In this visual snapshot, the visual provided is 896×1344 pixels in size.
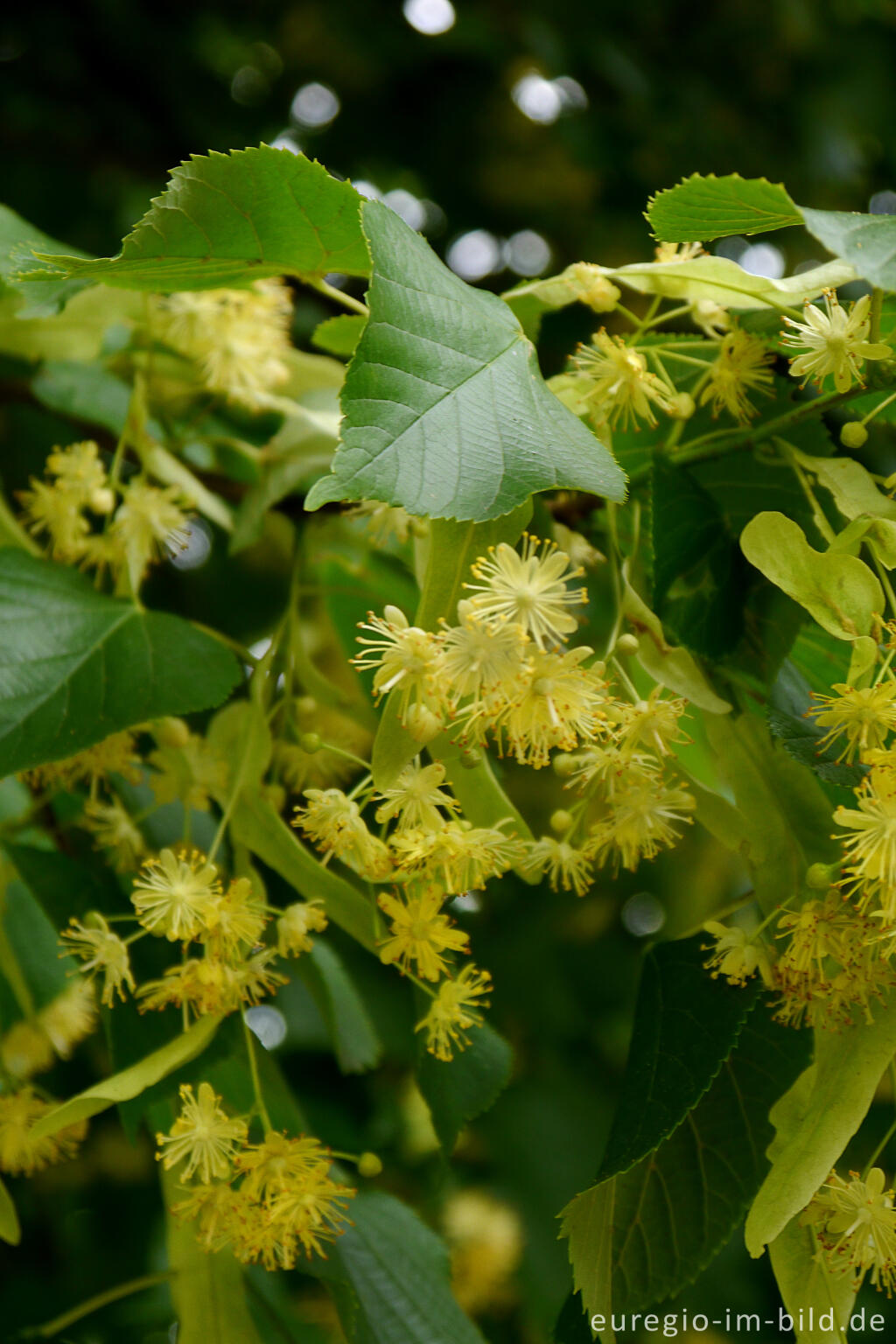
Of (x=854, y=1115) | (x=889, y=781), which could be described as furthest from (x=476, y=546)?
(x=854, y=1115)

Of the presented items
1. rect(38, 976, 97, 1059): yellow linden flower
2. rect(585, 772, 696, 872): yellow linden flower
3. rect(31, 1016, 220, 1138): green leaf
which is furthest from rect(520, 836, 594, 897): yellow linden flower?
rect(38, 976, 97, 1059): yellow linden flower

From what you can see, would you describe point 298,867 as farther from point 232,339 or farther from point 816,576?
point 232,339

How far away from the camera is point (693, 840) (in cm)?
246

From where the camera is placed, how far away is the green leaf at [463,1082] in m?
0.87

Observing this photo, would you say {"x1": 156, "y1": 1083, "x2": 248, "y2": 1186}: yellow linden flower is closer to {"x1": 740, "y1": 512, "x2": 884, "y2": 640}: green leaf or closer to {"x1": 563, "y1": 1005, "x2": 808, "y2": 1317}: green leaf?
{"x1": 563, "y1": 1005, "x2": 808, "y2": 1317}: green leaf

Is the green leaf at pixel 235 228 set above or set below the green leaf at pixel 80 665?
above

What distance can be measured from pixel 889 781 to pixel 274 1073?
1.78ft

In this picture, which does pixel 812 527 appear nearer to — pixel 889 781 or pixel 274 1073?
pixel 889 781

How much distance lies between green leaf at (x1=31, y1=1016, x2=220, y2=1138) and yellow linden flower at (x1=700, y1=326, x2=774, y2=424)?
0.55m

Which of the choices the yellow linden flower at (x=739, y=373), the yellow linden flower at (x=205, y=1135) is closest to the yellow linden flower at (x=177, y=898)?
the yellow linden flower at (x=205, y=1135)

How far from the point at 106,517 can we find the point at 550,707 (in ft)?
1.81

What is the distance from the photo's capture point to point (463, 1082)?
3.01 feet

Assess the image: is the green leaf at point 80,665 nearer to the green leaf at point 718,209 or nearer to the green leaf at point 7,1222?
the green leaf at point 7,1222

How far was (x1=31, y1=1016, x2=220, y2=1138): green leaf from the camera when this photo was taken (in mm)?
750
